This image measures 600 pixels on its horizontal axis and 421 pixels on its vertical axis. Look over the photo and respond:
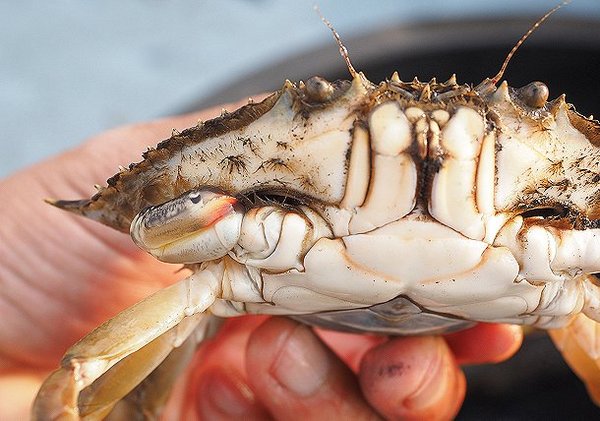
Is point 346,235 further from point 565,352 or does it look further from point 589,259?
point 565,352

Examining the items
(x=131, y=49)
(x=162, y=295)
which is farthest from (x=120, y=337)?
(x=131, y=49)

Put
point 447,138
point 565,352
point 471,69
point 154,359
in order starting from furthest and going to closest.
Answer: point 471,69, point 565,352, point 154,359, point 447,138

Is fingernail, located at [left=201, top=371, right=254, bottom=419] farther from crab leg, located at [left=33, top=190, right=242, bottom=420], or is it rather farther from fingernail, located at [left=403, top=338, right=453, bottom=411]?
crab leg, located at [left=33, top=190, right=242, bottom=420]

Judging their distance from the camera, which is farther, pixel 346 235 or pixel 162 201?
pixel 162 201

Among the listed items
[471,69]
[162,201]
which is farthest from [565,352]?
[471,69]

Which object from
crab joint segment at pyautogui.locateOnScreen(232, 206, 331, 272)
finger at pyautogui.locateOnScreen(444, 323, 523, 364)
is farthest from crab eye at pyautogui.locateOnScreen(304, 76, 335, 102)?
finger at pyautogui.locateOnScreen(444, 323, 523, 364)

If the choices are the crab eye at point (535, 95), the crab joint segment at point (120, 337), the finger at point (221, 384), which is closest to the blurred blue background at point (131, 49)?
the finger at point (221, 384)
